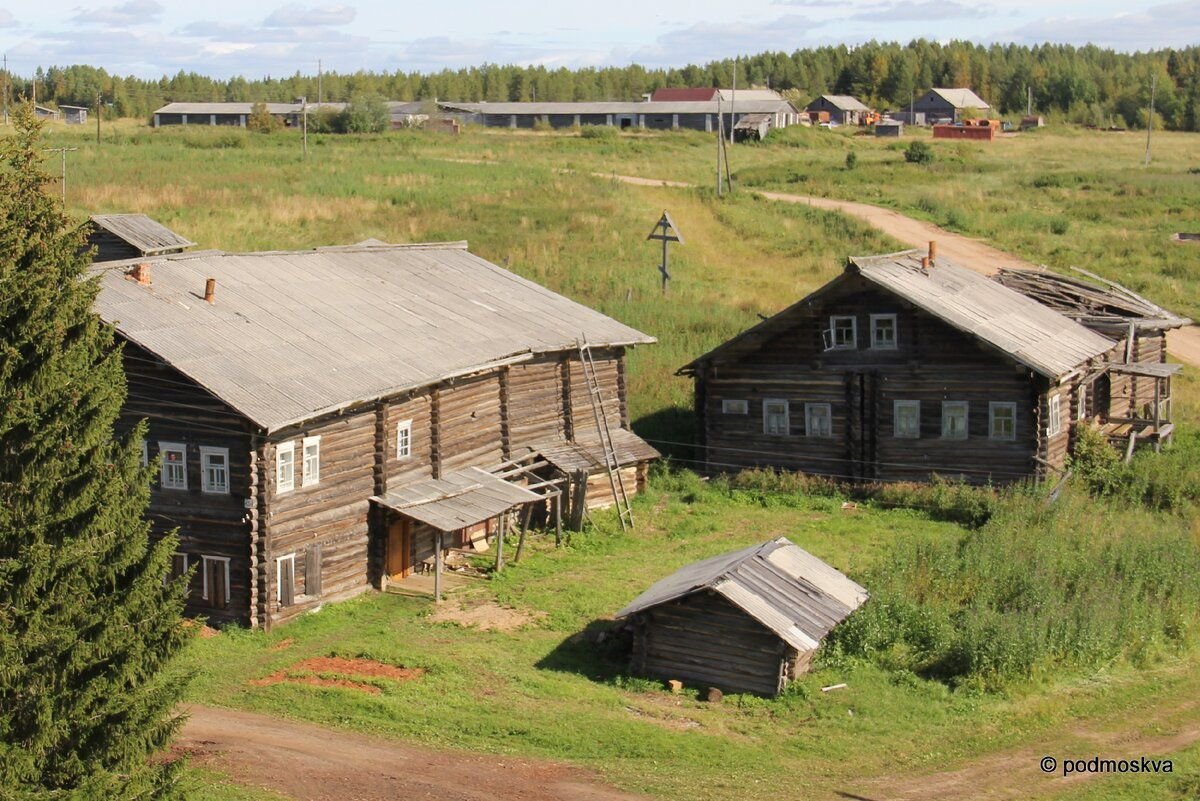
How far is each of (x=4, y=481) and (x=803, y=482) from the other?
2472cm

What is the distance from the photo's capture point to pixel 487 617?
2902cm

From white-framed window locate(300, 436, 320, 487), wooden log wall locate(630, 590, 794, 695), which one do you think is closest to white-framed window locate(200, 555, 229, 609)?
white-framed window locate(300, 436, 320, 487)

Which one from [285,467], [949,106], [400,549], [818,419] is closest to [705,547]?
[818,419]

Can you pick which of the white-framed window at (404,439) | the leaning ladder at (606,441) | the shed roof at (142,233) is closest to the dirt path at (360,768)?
the white-framed window at (404,439)

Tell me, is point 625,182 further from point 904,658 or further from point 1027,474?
point 904,658

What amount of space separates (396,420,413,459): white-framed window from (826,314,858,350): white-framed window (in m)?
12.0

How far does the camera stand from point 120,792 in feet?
57.7

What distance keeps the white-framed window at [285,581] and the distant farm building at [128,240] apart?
837 inches

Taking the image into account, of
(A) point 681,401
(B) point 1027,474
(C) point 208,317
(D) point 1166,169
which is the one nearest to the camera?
(C) point 208,317

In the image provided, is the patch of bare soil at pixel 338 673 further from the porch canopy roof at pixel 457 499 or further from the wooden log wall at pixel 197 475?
the porch canopy roof at pixel 457 499

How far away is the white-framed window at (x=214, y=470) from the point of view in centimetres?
2786

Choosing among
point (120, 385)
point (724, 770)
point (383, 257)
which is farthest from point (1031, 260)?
point (120, 385)

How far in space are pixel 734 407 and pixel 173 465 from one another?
16.4m

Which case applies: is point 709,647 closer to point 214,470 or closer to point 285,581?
point 285,581
